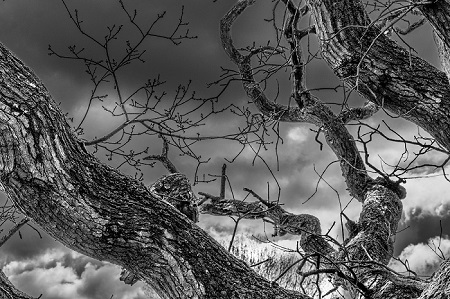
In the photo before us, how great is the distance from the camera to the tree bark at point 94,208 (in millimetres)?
2365

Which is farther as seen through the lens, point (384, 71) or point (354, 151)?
point (354, 151)

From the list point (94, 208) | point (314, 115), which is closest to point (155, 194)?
point (94, 208)

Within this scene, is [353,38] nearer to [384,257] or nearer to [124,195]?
[124,195]

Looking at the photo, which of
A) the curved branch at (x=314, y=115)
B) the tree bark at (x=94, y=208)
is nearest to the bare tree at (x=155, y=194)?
the tree bark at (x=94, y=208)

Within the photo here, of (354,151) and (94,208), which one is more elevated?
(354,151)

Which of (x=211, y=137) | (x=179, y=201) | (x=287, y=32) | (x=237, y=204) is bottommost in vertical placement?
(x=179, y=201)

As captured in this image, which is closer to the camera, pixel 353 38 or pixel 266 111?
pixel 353 38

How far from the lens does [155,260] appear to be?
2.51m

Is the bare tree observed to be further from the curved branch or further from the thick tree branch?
the curved branch

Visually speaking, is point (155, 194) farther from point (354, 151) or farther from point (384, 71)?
point (354, 151)

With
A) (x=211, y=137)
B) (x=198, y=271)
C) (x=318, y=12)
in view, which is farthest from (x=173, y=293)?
(x=318, y=12)

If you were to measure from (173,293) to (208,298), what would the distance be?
0.64ft

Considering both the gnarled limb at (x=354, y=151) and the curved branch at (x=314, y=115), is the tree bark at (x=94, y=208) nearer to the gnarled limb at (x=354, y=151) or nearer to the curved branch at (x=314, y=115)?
the gnarled limb at (x=354, y=151)

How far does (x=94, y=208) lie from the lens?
96.3 inches
